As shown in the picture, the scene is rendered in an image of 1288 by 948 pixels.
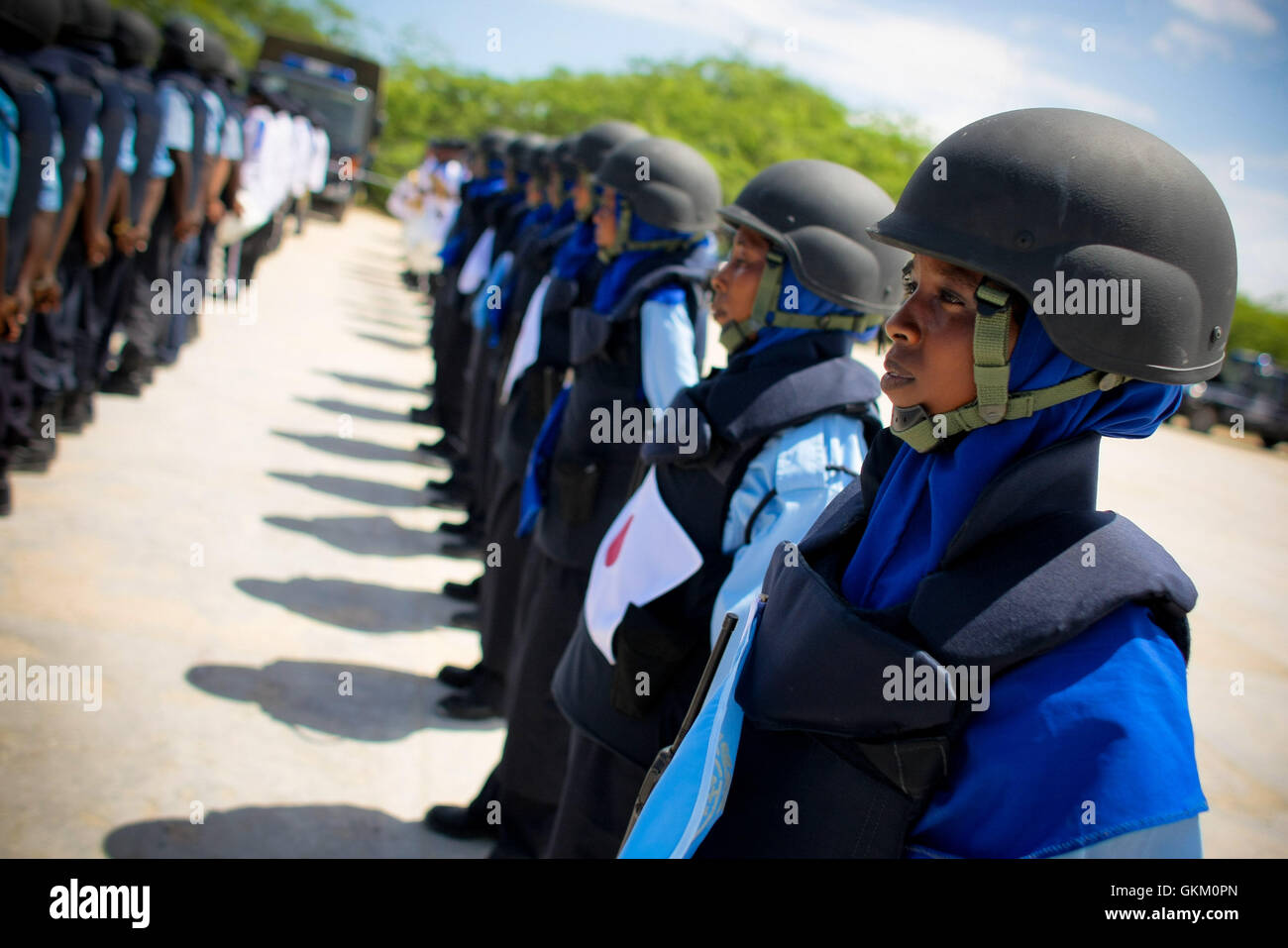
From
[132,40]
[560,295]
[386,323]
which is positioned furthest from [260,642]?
[386,323]

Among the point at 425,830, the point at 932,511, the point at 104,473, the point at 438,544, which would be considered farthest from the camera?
the point at 438,544

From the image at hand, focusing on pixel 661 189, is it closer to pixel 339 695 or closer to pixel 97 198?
pixel 339 695

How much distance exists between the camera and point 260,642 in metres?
4.89

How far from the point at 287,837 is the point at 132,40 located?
5772 millimetres

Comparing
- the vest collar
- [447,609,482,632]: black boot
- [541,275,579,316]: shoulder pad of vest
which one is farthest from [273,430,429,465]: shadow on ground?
the vest collar

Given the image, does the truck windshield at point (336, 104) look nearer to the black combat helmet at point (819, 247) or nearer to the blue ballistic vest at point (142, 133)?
the blue ballistic vest at point (142, 133)

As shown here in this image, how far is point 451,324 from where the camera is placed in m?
9.09

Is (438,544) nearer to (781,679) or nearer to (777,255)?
(777,255)

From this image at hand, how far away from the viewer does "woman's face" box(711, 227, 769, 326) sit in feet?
8.89

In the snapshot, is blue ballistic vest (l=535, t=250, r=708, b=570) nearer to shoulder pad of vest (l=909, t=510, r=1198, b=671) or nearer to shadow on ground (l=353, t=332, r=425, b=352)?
shoulder pad of vest (l=909, t=510, r=1198, b=671)

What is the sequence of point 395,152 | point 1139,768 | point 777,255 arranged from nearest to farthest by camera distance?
point 1139,768 → point 777,255 → point 395,152

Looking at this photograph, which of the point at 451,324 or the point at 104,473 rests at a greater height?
the point at 451,324
